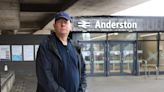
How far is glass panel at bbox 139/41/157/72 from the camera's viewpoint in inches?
879

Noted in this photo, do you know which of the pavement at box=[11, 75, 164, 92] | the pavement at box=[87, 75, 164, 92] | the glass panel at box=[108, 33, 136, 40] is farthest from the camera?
the glass panel at box=[108, 33, 136, 40]

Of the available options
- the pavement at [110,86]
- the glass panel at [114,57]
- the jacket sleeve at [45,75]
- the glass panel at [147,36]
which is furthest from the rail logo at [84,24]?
the jacket sleeve at [45,75]

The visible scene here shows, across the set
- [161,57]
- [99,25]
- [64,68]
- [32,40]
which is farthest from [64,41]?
[161,57]

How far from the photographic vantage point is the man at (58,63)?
2.47m

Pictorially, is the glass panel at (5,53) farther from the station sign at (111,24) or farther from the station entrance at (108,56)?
the station entrance at (108,56)

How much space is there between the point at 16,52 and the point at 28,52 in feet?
2.15

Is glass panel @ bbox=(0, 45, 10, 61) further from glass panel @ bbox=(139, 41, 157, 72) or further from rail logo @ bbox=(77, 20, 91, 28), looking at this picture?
glass panel @ bbox=(139, 41, 157, 72)

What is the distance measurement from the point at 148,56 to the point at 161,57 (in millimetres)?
905

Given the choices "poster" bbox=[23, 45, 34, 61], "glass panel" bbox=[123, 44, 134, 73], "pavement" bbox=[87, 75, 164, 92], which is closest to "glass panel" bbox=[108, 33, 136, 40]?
"glass panel" bbox=[123, 44, 134, 73]

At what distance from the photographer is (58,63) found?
8.20 ft

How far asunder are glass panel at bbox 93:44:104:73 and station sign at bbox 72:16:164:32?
109cm

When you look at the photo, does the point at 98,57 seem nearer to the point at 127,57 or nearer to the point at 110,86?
the point at 127,57

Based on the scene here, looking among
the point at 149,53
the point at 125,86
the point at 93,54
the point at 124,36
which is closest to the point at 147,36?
the point at 149,53

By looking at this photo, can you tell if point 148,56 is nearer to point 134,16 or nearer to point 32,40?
point 134,16
